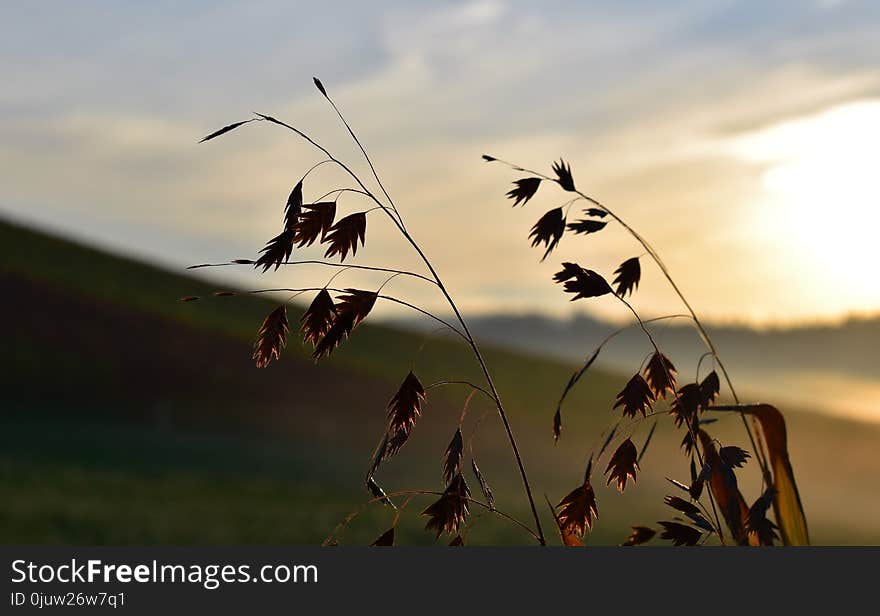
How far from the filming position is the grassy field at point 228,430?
2139cm

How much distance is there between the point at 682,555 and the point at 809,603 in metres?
0.24

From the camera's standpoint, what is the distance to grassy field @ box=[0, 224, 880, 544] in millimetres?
21391

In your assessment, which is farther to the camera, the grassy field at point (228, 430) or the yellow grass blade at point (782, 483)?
the grassy field at point (228, 430)

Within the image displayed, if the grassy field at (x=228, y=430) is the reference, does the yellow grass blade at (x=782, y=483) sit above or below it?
below

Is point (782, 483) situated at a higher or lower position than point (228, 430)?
lower

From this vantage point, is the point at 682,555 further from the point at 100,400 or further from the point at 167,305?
the point at 167,305

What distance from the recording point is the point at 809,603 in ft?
5.50

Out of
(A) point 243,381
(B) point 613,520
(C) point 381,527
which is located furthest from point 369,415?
(C) point 381,527

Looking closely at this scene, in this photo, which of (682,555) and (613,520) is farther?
(613,520)

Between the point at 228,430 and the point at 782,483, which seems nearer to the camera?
the point at 782,483

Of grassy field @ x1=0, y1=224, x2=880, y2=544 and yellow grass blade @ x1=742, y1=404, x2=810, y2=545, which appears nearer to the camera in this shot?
yellow grass blade @ x1=742, y1=404, x2=810, y2=545

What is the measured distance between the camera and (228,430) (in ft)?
114

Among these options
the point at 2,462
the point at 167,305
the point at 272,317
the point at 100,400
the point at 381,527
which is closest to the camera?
the point at 272,317

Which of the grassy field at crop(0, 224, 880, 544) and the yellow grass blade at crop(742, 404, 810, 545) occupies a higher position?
the grassy field at crop(0, 224, 880, 544)
